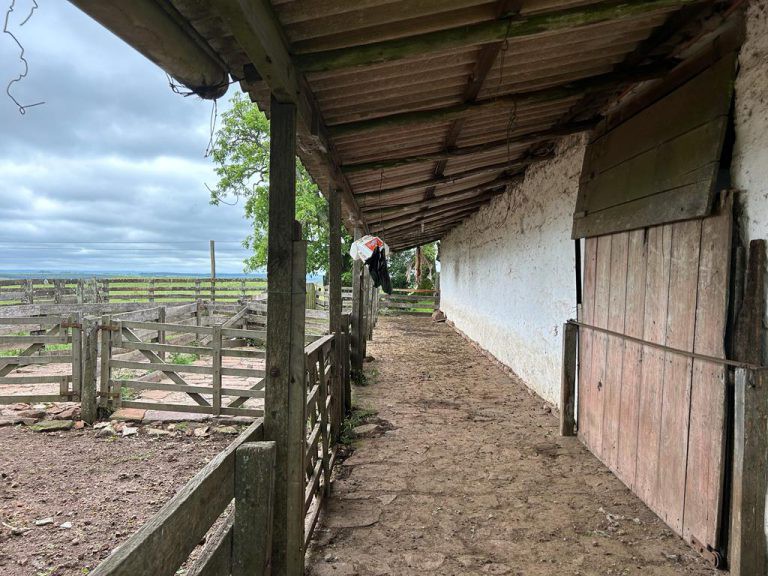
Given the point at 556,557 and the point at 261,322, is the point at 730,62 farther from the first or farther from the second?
the point at 261,322

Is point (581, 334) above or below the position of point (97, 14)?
below

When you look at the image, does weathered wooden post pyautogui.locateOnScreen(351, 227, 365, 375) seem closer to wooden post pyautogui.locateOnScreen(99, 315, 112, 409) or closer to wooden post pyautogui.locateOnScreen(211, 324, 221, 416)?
wooden post pyautogui.locateOnScreen(211, 324, 221, 416)

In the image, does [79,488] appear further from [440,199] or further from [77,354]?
[440,199]

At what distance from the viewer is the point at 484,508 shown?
3117 mm

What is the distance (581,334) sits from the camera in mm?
4367

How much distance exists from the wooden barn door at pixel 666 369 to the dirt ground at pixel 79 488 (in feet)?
11.2

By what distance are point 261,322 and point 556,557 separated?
8671 millimetres

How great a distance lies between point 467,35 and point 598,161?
2.39 m

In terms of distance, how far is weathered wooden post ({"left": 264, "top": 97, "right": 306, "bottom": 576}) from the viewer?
2.09 m

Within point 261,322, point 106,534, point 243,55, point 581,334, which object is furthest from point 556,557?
point 261,322

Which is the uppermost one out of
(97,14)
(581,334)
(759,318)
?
(97,14)

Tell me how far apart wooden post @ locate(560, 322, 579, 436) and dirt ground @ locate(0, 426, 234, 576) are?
335 centimetres

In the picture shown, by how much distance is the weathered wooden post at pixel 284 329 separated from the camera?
6.84ft

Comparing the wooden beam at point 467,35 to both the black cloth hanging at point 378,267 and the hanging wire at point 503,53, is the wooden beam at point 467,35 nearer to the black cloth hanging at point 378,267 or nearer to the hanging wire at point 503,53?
Answer: the hanging wire at point 503,53
